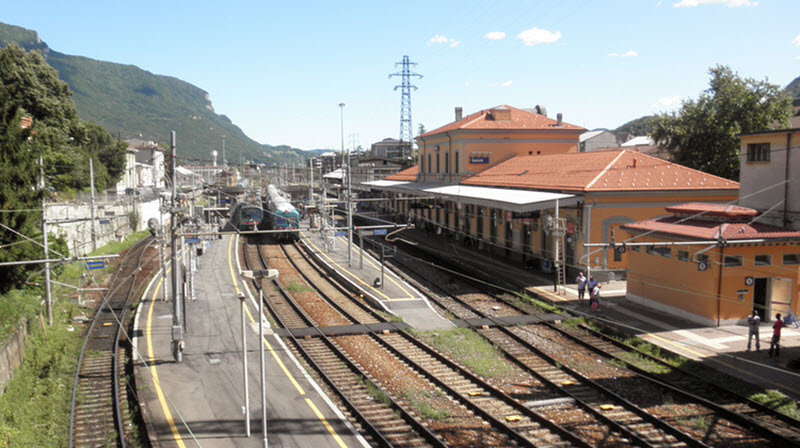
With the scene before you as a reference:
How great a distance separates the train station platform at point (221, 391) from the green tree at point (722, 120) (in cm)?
3454

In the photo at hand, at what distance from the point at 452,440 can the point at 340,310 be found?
12.2m

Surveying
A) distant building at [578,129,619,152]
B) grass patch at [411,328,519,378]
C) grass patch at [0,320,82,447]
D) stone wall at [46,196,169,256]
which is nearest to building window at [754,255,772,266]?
grass patch at [411,328,519,378]

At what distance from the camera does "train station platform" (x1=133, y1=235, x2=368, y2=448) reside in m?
11.4

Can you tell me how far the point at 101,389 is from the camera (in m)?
14.6

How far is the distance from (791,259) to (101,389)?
2151 cm

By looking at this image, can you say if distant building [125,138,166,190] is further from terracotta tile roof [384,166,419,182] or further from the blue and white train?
the blue and white train

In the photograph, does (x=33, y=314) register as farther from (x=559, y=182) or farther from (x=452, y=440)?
(x=559, y=182)

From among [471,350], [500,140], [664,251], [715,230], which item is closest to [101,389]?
[471,350]

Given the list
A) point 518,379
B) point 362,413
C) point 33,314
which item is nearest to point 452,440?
point 362,413

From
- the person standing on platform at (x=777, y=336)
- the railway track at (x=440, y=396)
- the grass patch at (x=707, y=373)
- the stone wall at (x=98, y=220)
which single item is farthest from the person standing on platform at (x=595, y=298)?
the stone wall at (x=98, y=220)

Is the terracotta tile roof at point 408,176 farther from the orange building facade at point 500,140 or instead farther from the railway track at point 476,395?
the railway track at point 476,395

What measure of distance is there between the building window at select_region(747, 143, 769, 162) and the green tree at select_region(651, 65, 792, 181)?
61.9 feet

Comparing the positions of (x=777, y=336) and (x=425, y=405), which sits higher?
(x=777, y=336)

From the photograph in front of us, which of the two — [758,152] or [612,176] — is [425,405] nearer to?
[758,152]
